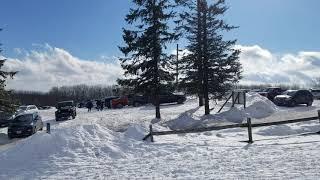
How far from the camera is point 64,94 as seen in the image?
531 ft

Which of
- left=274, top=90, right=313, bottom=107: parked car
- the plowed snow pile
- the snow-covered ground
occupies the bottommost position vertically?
the snow-covered ground

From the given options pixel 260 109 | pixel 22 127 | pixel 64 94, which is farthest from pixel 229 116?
pixel 64 94

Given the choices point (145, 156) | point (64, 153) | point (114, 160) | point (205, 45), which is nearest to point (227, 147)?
point (145, 156)

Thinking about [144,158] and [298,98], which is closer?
[144,158]

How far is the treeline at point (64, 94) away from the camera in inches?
5507

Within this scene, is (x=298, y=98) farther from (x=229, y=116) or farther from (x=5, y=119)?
(x=5, y=119)

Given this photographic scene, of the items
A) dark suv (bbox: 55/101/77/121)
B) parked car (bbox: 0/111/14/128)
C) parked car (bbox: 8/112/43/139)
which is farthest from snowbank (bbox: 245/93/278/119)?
parked car (bbox: 0/111/14/128)

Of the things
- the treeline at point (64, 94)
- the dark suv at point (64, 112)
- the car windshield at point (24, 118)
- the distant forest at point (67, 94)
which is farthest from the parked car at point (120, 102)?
the treeline at point (64, 94)

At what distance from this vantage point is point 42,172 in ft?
44.5

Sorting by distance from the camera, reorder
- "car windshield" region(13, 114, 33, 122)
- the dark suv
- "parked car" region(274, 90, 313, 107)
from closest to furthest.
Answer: "car windshield" region(13, 114, 33, 122), "parked car" region(274, 90, 313, 107), the dark suv

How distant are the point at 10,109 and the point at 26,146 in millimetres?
18496

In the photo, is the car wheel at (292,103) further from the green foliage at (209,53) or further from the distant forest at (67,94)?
the distant forest at (67,94)

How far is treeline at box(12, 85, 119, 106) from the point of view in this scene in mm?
139875

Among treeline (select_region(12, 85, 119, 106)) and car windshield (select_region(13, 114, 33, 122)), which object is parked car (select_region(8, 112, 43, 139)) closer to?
car windshield (select_region(13, 114, 33, 122))
